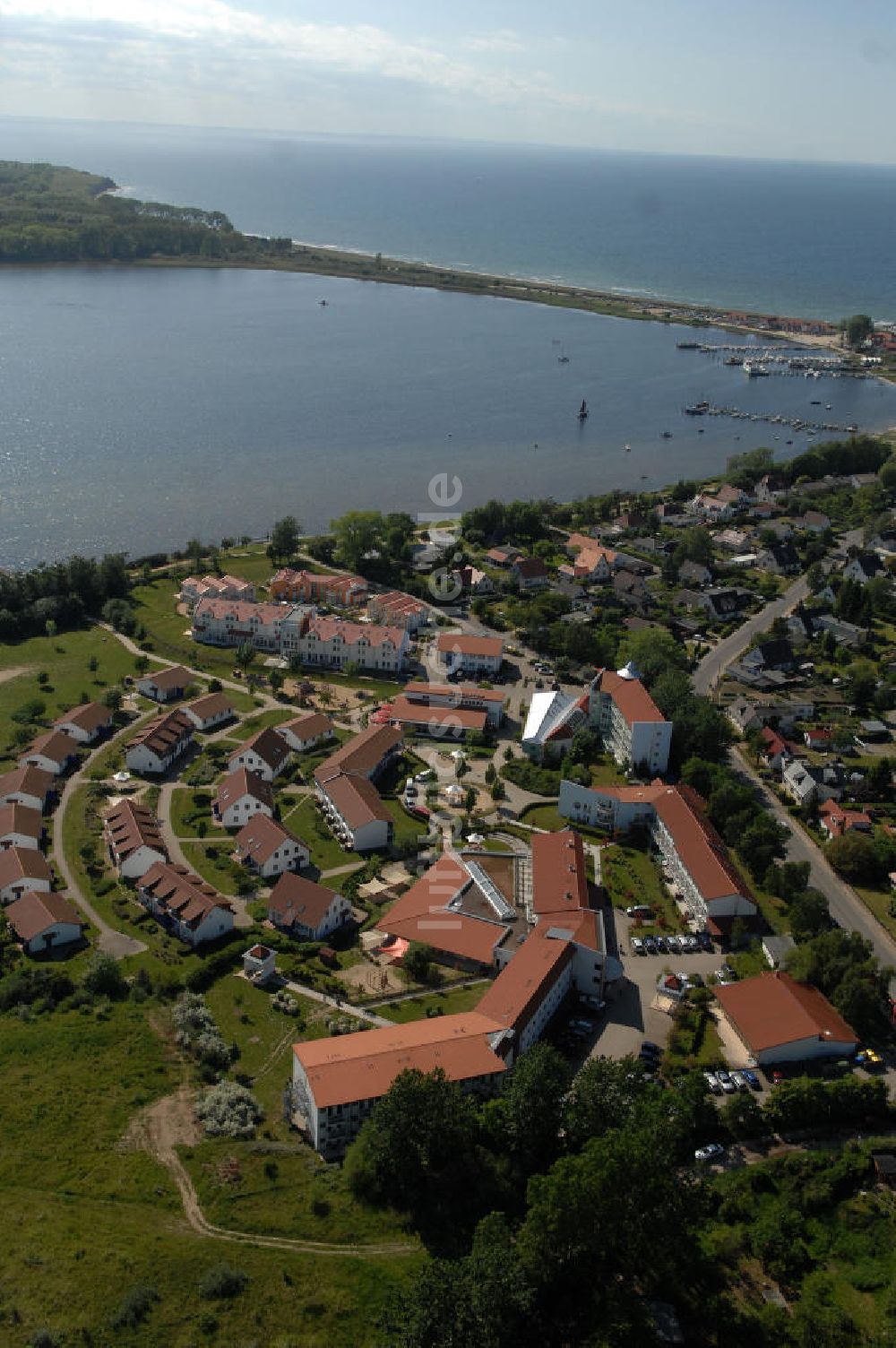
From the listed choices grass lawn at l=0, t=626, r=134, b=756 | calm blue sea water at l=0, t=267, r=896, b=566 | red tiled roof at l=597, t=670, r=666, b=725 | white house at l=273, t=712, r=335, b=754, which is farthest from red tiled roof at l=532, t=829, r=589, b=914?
calm blue sea water at l=0, t=267, r=896, b=566

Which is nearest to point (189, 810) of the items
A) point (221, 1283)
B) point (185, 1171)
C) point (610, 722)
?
point (185, 1171)

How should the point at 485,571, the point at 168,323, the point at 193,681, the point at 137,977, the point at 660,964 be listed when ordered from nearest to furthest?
the point at 137,977 → the point at 660,964 → the point at 193,681 → the point at 485,571 → the point at 168,323

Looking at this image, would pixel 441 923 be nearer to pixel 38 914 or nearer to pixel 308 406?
pixel 38 914

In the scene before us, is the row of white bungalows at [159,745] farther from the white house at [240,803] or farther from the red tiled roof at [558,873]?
the red tiled roof at [558,873]

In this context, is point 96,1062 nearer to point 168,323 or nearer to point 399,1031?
point 399,1031

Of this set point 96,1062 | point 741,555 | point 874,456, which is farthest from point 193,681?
point 874,456

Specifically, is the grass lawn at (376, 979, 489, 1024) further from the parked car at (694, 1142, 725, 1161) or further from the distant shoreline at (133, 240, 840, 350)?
the distant shoreline at (133, 240, 840, 350)
